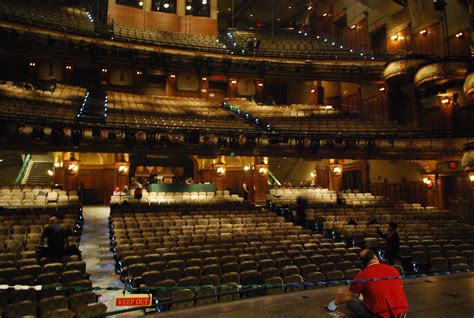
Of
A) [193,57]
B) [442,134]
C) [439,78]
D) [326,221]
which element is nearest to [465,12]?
[439,78]

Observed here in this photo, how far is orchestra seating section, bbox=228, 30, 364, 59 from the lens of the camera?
18.2 meters

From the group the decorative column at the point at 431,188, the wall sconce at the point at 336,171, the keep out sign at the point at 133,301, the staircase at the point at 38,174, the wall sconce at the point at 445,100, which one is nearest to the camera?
the keep out sign at the point at 133,301

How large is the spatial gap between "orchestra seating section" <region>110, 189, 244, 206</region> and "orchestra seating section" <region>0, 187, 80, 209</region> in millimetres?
1542

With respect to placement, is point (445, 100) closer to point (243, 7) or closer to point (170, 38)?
point (170, 38)

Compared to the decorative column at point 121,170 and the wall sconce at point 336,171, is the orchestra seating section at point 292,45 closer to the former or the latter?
the wall sconce at point 336,171

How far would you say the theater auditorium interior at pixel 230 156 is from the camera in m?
5.11

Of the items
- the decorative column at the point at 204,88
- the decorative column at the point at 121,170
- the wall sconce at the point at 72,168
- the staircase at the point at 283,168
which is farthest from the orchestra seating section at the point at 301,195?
the wall sconce at the point at 72,168

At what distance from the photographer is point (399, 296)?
2.68 metres

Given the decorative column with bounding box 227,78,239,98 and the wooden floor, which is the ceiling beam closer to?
the decorative column with bounding box 227,78,239,98

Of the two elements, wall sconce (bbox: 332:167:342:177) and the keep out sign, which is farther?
wall sconce (bbox: 332:167:342:177)

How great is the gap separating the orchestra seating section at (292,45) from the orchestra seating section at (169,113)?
13.9 feet

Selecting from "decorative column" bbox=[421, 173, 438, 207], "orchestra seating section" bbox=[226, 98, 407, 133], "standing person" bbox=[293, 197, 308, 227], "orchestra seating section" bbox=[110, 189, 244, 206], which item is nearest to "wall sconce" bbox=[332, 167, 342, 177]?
"orchestra seating section" bbox=[226, 98, 407, 133]

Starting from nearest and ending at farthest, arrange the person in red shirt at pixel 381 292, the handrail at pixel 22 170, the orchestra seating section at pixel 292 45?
the person in red shirt at pixel 381 292 < the handrail at pixel 22 170 < the orchestra seating section at pixel 292 45

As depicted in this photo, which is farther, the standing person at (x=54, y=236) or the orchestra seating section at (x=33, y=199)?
the orchestra seating section at (x=33, y=199)
